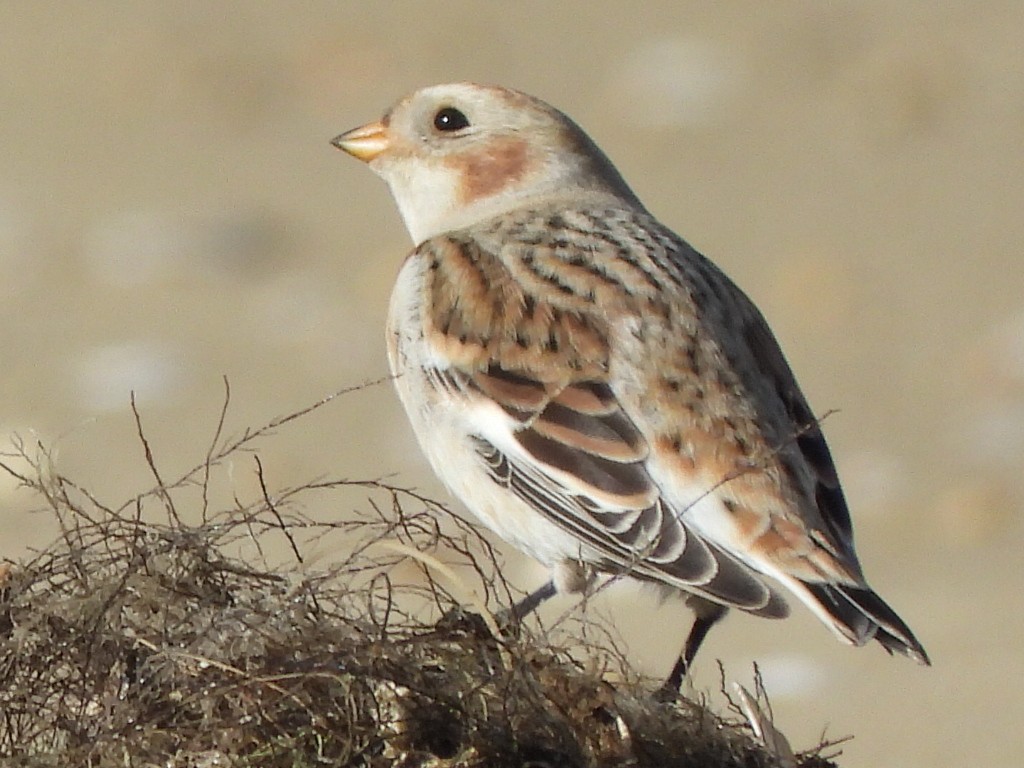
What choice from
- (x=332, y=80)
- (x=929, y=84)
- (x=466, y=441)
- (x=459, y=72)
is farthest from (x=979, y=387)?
(x=466, y=441)

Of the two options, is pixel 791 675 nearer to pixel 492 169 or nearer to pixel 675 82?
pixel 492 169

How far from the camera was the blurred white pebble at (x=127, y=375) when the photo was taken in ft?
24.0

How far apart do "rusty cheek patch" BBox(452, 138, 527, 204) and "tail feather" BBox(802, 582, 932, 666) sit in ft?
5.00

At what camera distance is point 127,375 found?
7484 millimetres

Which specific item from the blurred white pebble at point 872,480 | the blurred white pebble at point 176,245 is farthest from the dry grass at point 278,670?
the blurred white pebble at point 176,245

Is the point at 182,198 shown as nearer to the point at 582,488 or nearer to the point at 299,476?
the point at 299,476

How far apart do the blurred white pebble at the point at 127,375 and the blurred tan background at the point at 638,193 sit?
0.5 inches

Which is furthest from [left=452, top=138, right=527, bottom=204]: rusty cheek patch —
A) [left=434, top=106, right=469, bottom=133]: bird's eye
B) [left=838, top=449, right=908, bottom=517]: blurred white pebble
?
[left=838, top=449, right=908, bottom=517]: blurred white pebble

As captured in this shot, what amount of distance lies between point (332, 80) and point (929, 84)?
7.87 feet

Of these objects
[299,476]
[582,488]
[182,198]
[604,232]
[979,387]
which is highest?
[182,198]

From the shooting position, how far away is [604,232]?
4211 mm

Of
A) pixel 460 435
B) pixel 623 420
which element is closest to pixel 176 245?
pixel 460 435

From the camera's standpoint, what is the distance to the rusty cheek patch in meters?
4.58

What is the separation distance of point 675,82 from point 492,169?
4670 mm
